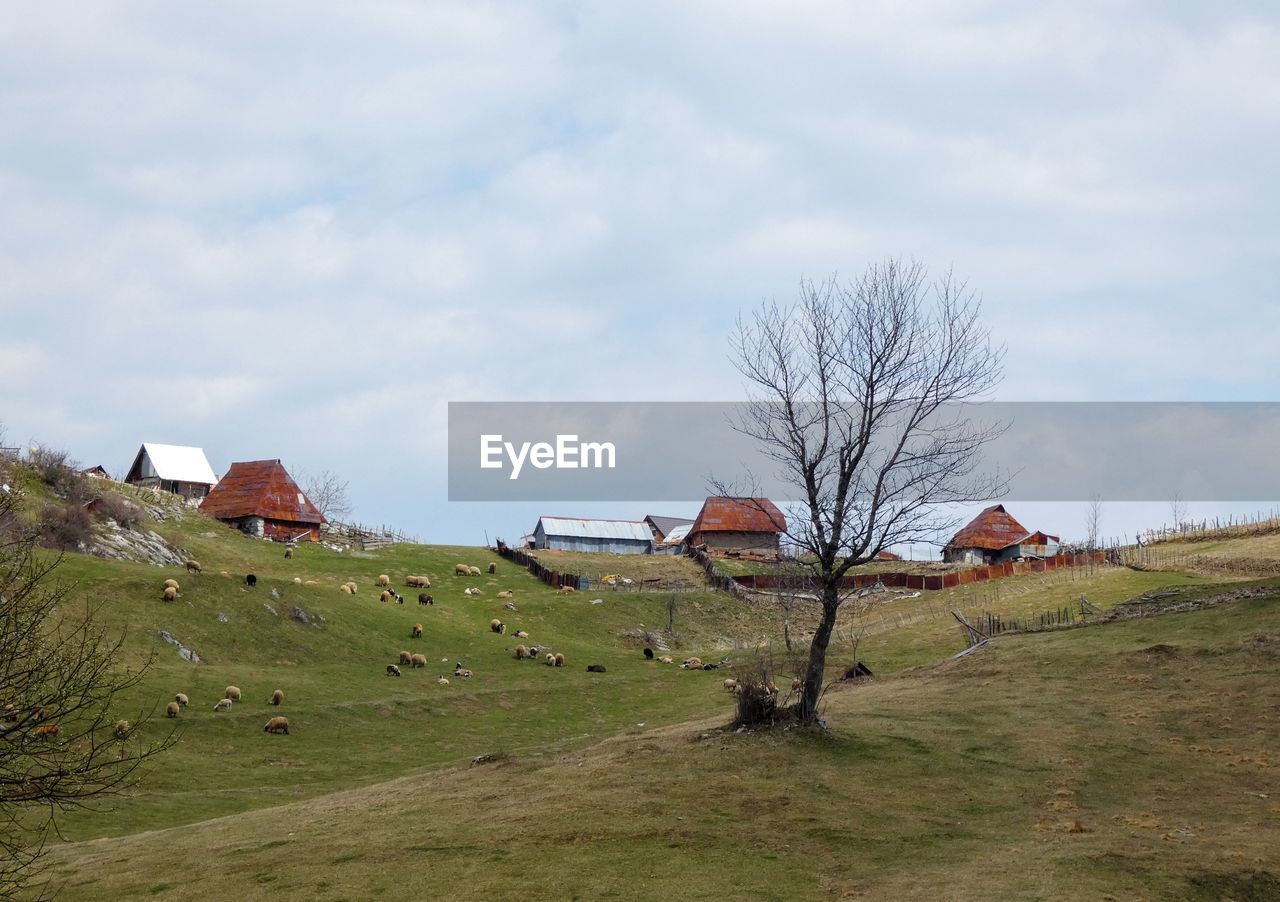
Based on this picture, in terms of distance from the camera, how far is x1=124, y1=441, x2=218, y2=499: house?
424ft

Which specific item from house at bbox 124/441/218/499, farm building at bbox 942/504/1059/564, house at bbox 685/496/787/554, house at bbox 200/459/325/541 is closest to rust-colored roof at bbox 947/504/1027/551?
farm building at bbox 942/504/1059/564

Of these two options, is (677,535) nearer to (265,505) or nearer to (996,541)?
(996,541)

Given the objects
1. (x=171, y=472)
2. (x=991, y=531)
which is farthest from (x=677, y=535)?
(x=171, y=472)

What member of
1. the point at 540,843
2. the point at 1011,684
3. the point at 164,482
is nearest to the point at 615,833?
the point at 540,843

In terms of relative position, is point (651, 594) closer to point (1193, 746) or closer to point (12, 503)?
point (1193, 746)

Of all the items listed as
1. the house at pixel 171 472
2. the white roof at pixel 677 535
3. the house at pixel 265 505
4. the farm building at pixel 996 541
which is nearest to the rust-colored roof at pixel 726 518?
the white roof at pixel 677 535

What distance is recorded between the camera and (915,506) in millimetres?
37812

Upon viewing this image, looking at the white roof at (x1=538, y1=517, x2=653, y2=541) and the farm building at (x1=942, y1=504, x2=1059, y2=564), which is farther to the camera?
the white roof at (x1=538, y1=517, x2=653, y2=541)

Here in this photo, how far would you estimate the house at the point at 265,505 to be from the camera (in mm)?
108125

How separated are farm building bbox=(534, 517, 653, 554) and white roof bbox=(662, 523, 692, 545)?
2.46m

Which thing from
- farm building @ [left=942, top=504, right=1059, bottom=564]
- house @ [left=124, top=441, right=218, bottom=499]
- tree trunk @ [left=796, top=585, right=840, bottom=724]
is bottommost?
tree trunk @ [left=796, top=585, right=840, bottom=724]

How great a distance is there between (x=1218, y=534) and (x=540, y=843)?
3323 inches

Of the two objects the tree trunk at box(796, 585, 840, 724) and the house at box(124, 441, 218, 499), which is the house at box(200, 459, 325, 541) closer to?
the house at box(124, 441, 218, 499)

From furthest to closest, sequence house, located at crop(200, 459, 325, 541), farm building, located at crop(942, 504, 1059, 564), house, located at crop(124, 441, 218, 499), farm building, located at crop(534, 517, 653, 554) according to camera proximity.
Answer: farm building, located at crop(534, 517, 653, 554) < house, located at crop(124, 441, 218, 499) < farm building, located at crop(942, 504, 1059, 564) < house, located at crop(200, 459, 325, 541)
